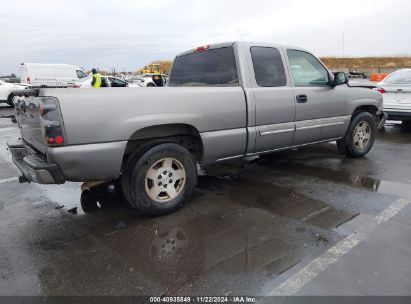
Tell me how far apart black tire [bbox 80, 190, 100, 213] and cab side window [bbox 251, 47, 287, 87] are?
2623 mm

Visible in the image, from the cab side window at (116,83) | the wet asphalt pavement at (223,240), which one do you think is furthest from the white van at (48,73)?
the wet asphalt pavement at (223,240)

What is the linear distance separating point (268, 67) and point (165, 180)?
2.13m

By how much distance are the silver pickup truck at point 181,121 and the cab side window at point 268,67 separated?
0.02 meters

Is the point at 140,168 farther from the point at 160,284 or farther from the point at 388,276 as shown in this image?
the point at 388,276

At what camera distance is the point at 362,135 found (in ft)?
20.3

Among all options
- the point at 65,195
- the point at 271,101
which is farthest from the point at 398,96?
the point at 65,195

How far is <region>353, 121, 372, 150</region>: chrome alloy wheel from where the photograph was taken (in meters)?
6.07

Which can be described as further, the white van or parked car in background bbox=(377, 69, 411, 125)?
the white van

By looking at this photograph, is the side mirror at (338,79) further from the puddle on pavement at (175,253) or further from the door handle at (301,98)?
the puddle on pavement at (175,253)

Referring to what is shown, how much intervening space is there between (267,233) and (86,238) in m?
1.82

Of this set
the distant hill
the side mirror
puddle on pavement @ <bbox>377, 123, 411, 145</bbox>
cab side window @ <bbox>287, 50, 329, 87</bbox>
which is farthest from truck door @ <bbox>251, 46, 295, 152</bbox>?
the distant hill

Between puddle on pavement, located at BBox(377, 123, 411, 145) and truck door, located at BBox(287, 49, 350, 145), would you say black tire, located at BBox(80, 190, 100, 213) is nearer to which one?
truck door, located at BBox(287, 49, 350, 145)

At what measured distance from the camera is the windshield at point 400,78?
8.70 m

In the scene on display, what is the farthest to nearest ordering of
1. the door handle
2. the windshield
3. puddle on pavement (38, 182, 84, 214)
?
the windshield → the door handle → puddle on pavement (38, 182, 84, 214)
